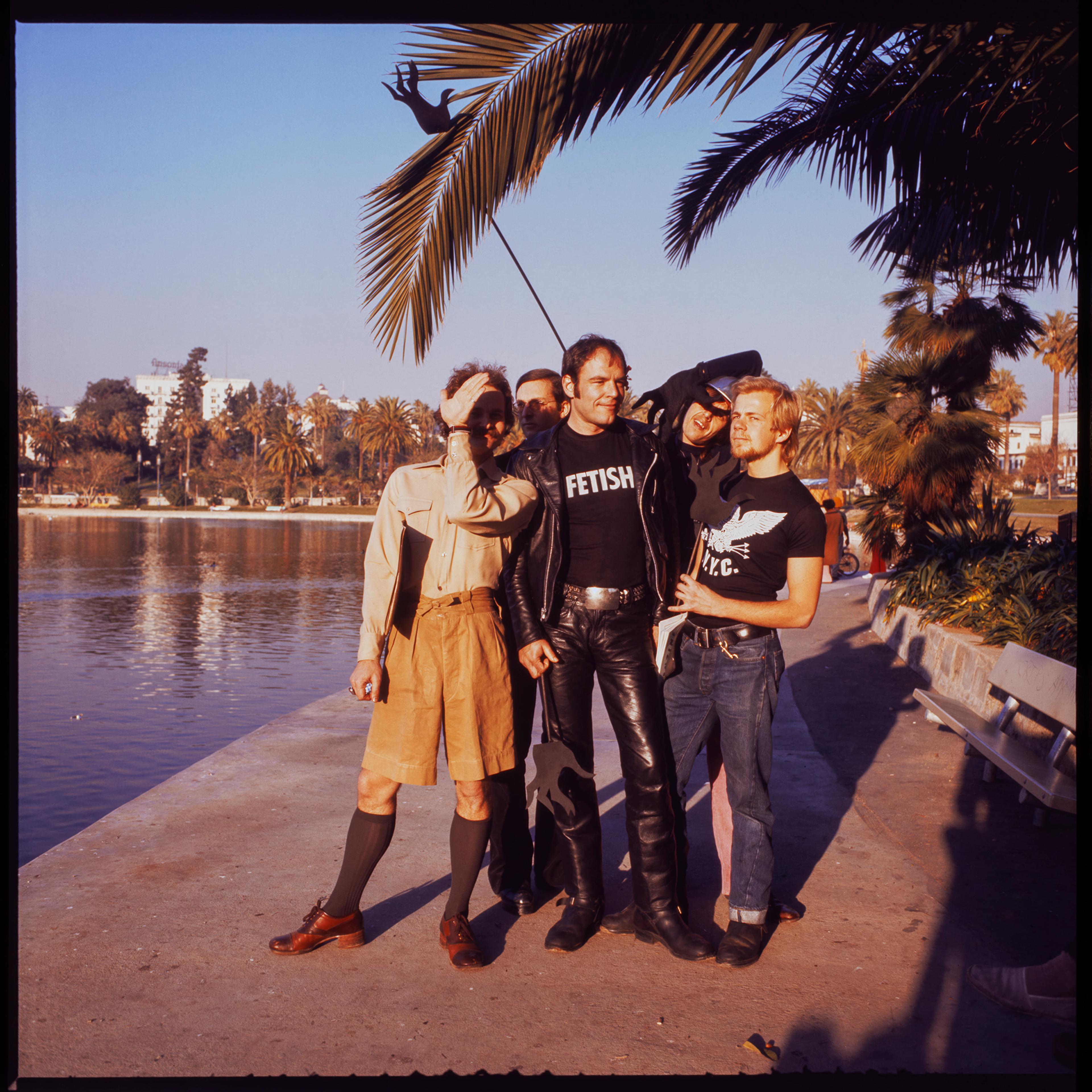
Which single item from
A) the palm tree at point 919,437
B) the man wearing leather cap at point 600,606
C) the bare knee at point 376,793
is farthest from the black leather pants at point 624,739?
the palm tree at point 919,437

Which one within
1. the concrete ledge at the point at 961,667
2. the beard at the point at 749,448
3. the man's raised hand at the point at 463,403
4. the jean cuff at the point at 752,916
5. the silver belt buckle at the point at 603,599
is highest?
the man's raised hand at the point at 463,403

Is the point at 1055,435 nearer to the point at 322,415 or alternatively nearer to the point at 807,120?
the point at 807,120

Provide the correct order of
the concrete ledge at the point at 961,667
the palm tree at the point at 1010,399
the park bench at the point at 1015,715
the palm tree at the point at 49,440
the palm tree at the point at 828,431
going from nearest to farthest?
the park bench at the point at 1015,715 < the concrete ledge at the point at 961,667 < the palm tree at the point at 828,431 < the palm tree at the point at 1010,399 < the palm tree at the point at 49,440

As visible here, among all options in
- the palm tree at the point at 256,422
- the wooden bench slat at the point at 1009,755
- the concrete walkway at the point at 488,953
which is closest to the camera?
the concrete walkway at the point at 488,953

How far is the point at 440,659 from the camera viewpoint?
3.57 m

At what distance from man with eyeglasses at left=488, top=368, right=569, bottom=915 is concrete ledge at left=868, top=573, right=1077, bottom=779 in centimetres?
257

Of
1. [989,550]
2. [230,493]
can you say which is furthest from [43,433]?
[989,550]

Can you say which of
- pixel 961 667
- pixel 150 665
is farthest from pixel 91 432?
pixel 961 667

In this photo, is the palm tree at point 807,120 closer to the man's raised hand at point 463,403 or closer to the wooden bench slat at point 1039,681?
the man's raised hand at point 463,403

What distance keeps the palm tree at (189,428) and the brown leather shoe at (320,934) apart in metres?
120

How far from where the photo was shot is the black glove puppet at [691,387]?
3.92 metres

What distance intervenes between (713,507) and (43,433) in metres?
108

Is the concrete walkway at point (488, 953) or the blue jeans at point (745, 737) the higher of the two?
the blue jeans at point (745, 737)

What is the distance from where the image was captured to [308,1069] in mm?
2736
